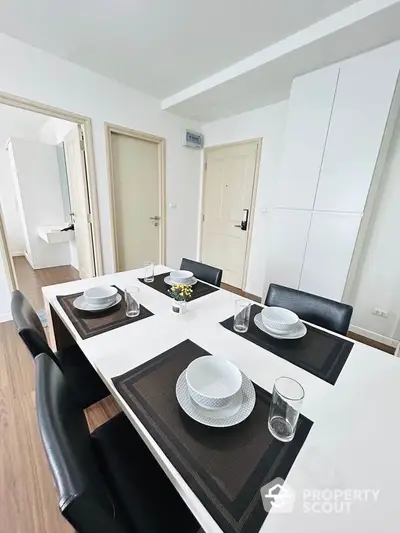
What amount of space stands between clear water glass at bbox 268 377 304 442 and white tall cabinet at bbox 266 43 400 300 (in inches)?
Result: 72.7

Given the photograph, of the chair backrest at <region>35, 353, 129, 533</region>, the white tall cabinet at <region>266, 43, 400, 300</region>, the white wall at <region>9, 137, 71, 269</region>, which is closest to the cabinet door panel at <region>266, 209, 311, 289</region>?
→ the white tall cabinet at <region>266, 43, 400, 300</region>

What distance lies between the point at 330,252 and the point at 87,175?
2.71m

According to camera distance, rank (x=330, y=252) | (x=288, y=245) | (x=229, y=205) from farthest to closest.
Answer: (x=229, y=205) → (x=288, y=245) → (x=330, y=252)

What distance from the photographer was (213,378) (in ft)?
2.57

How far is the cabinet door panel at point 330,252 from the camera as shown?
2092 mm

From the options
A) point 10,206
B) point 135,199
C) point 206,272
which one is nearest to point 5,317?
point 135,199

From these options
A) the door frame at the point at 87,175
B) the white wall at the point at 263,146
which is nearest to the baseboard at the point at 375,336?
the white wall at the point at 263,146

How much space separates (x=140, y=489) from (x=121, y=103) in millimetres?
3339

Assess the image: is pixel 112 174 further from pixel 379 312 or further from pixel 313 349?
pixel 379 312

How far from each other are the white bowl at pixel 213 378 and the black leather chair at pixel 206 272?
3.17ft

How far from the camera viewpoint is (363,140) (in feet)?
6.24

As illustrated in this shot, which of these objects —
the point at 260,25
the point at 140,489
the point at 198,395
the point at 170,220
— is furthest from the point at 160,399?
the point at 170,220

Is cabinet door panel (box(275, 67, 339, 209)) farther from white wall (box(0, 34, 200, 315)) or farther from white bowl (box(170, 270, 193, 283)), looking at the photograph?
white wall (box(0, 34, 200, 315))

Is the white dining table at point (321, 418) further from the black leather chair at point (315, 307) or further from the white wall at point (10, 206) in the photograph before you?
the white wall at point (10, 206)
